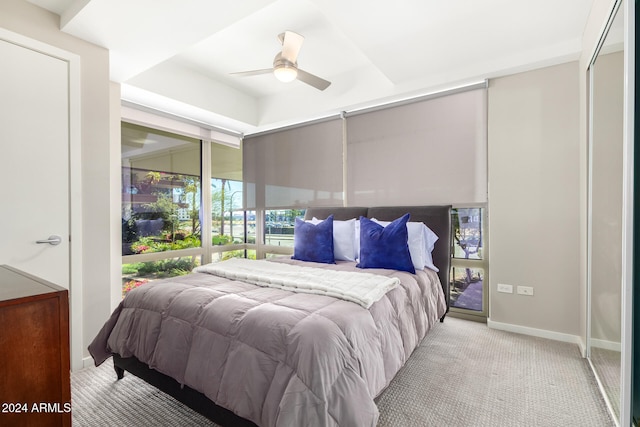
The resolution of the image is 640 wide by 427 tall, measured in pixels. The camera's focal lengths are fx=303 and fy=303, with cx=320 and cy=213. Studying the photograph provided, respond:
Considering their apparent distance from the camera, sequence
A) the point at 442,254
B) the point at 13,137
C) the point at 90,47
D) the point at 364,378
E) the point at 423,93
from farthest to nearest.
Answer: the point at 423,93, the point at 442,254, the point at 90,47, the point at 13,137, the point at 364,378

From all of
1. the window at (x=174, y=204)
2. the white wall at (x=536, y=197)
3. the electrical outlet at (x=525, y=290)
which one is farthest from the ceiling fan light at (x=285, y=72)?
the electrical outlet at (x=525, y=290)

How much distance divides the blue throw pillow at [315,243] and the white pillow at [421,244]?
80cm

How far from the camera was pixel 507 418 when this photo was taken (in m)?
1.73

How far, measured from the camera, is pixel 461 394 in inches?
77.2

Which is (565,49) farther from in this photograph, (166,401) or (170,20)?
(166,401)

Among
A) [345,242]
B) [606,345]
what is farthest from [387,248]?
[606,345]

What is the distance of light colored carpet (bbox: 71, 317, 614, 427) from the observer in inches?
68.2

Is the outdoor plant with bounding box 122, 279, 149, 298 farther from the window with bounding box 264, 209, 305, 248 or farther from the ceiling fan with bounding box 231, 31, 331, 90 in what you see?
the ceiling fan with bounding box 231, 31, 331, 90

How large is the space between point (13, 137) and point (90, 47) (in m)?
0.94

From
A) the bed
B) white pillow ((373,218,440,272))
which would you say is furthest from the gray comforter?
white pillow ((373,218,440,272))

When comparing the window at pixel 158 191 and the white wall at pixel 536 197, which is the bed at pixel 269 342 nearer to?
the white wall at pixel 536 197

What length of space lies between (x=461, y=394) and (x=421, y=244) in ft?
4.14

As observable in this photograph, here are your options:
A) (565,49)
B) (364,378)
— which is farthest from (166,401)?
(565,49)

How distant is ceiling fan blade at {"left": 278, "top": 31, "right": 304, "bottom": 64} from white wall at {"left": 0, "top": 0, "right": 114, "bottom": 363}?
150 centimetres
